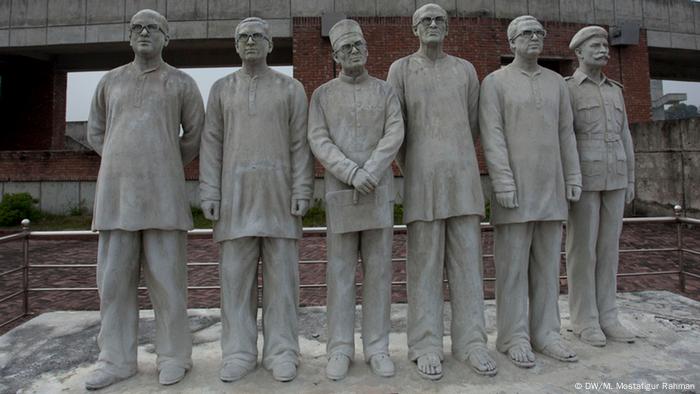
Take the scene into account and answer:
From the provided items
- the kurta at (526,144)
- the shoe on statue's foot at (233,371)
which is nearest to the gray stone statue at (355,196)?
the shoe on statue's foot at (233,371)

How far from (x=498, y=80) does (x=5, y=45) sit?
1598cm

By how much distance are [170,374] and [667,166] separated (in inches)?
453

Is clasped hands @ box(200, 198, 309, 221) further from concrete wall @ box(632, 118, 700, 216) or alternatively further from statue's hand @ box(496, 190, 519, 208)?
concrete wall @ box(632, 118, 700, 216)

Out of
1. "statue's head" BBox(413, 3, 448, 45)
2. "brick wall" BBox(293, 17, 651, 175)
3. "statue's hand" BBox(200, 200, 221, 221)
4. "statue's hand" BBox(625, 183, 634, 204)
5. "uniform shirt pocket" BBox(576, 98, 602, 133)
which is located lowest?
"statue's hand" BBox(200, 200, 221, 221)

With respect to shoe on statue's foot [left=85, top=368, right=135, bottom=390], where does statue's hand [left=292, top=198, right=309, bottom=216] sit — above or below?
above

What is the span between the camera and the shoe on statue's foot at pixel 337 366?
10.3ft

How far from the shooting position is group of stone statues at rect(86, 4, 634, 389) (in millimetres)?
3168

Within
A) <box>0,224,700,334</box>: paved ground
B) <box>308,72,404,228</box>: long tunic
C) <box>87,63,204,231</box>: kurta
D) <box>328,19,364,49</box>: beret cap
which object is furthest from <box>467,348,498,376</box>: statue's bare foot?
<box>328,19,364,49</box>: beret cap

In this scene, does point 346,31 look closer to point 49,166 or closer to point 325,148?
point 325,148

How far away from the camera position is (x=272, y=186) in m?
3.20

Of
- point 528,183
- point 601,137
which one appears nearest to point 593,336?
point 528,183

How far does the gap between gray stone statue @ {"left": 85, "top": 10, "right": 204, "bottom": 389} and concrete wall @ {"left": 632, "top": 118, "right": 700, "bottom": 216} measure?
1070 cm

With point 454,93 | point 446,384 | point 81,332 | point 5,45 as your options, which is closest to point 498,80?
point 454,93

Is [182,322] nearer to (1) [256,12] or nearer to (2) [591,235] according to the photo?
(2) [591,235]
